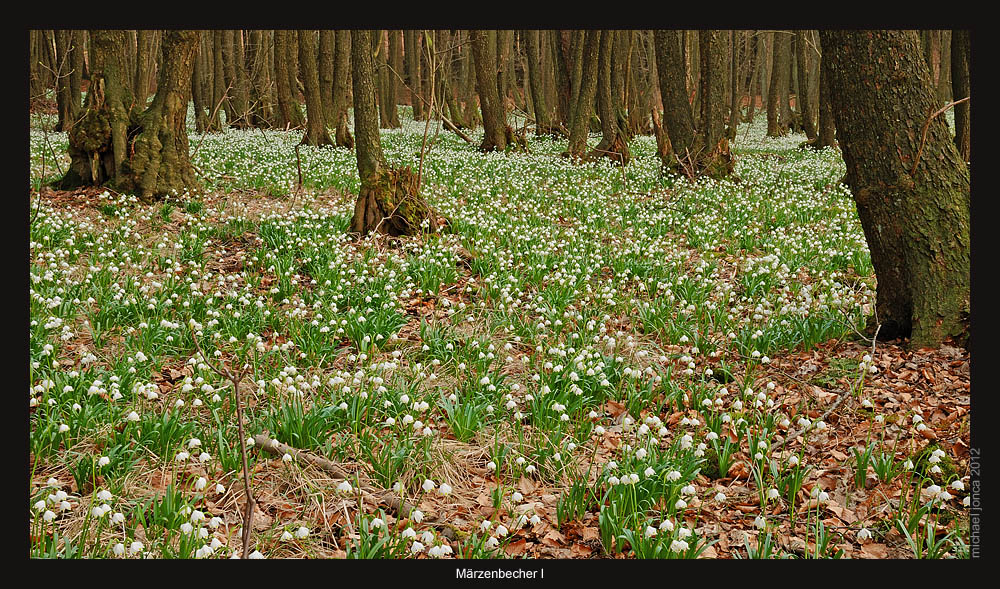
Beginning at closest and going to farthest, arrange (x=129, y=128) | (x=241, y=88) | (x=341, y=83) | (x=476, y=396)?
(x=476, y=396) < (x=129, y=128) < (x=341, y=83) < (x=241, y=88)

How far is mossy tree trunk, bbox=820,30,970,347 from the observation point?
454 centimetres

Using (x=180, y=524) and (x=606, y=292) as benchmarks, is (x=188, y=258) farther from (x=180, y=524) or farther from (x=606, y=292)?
(x=180, y=524)

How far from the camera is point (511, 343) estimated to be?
17.5 ft

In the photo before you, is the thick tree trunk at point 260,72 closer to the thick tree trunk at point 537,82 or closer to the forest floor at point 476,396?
the thick tree trunk at point 537,82

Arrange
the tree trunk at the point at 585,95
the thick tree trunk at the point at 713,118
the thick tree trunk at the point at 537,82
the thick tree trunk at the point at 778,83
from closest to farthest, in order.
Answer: the thick tree trunk at the point at 713,118 < the tree trunk at the point at 585,95 < the thick tree trunk at the point at 537,82 < the thick tree trunk at the point at 778,83

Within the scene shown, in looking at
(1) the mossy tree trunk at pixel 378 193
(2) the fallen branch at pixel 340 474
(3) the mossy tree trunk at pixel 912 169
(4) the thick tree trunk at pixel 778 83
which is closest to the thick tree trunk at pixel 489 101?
(1) the mossy tree trunk at pixel 378 193

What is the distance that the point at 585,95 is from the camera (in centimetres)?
1436

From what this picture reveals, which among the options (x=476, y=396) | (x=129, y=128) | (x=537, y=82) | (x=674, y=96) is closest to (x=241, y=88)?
(x=537, y=82)

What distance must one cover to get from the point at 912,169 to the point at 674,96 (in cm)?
820

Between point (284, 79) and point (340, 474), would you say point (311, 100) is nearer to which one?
point (284, 79)

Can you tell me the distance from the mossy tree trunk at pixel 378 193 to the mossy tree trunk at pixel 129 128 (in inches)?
96.9

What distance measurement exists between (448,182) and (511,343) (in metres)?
6.50

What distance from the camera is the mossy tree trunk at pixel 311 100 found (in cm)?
1694

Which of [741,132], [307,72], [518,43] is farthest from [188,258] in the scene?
[518,43]
